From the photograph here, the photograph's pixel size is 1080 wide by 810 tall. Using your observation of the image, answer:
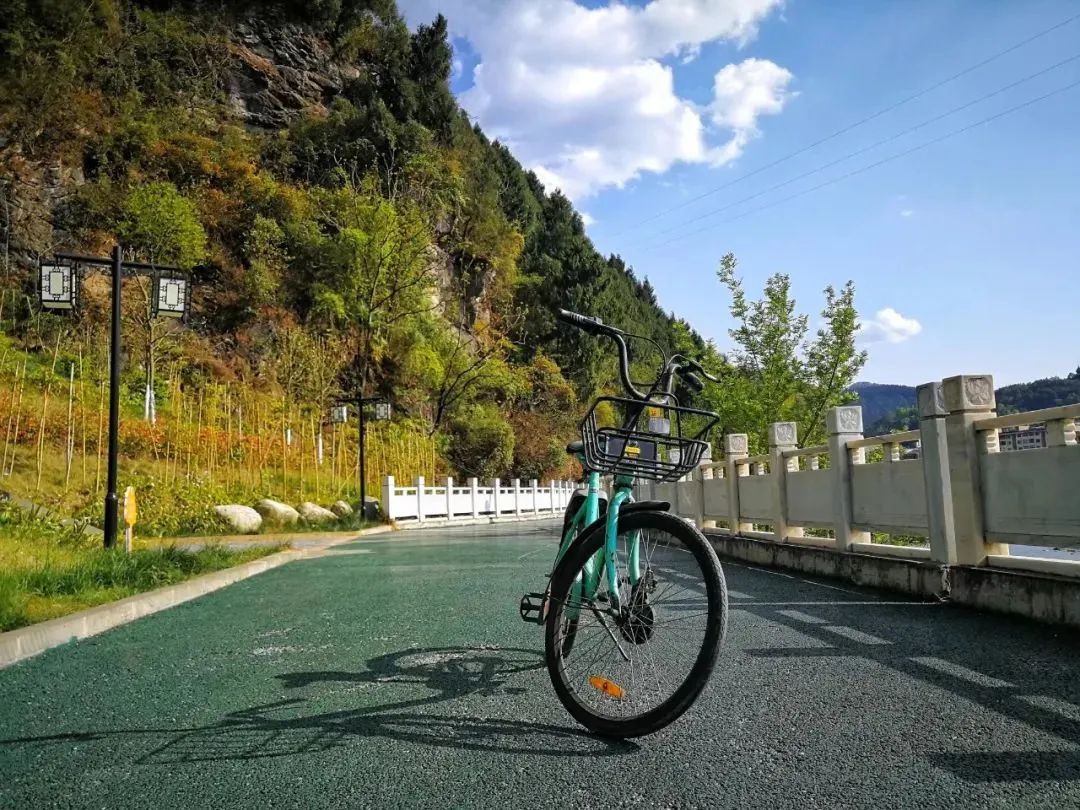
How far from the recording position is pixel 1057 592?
471cm

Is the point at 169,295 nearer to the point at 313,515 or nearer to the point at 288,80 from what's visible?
the point at 313,515

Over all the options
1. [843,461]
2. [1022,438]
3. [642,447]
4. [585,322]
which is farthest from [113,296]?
[1022,438]

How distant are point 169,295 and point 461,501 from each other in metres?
19.5

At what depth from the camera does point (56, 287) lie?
9.90m

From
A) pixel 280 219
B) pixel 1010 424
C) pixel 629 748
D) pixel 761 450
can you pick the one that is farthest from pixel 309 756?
pixel 280 219

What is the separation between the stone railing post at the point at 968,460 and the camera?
580 cm

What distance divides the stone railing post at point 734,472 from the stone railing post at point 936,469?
17.2ft

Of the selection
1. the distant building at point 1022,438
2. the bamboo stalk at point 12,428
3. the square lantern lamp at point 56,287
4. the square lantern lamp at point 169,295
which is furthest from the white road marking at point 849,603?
the bamboo stalk at point 12,428

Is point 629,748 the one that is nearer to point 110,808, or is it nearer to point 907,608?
point 110,808

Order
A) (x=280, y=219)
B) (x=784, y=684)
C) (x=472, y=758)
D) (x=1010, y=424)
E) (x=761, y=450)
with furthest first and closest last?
(x=280, y=219) < (x=761, y=450) < (x=1010, y=424) < (x=784, y=684) < (x=472, y=758)

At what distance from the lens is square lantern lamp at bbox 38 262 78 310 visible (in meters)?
9.82

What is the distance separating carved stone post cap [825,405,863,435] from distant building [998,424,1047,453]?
7.24 ft

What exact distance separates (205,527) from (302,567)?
744 cm

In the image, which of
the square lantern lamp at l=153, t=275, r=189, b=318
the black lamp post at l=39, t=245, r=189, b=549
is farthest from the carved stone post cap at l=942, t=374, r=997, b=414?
the square lantern lamp at l=153, t=275, r=189, b=318
